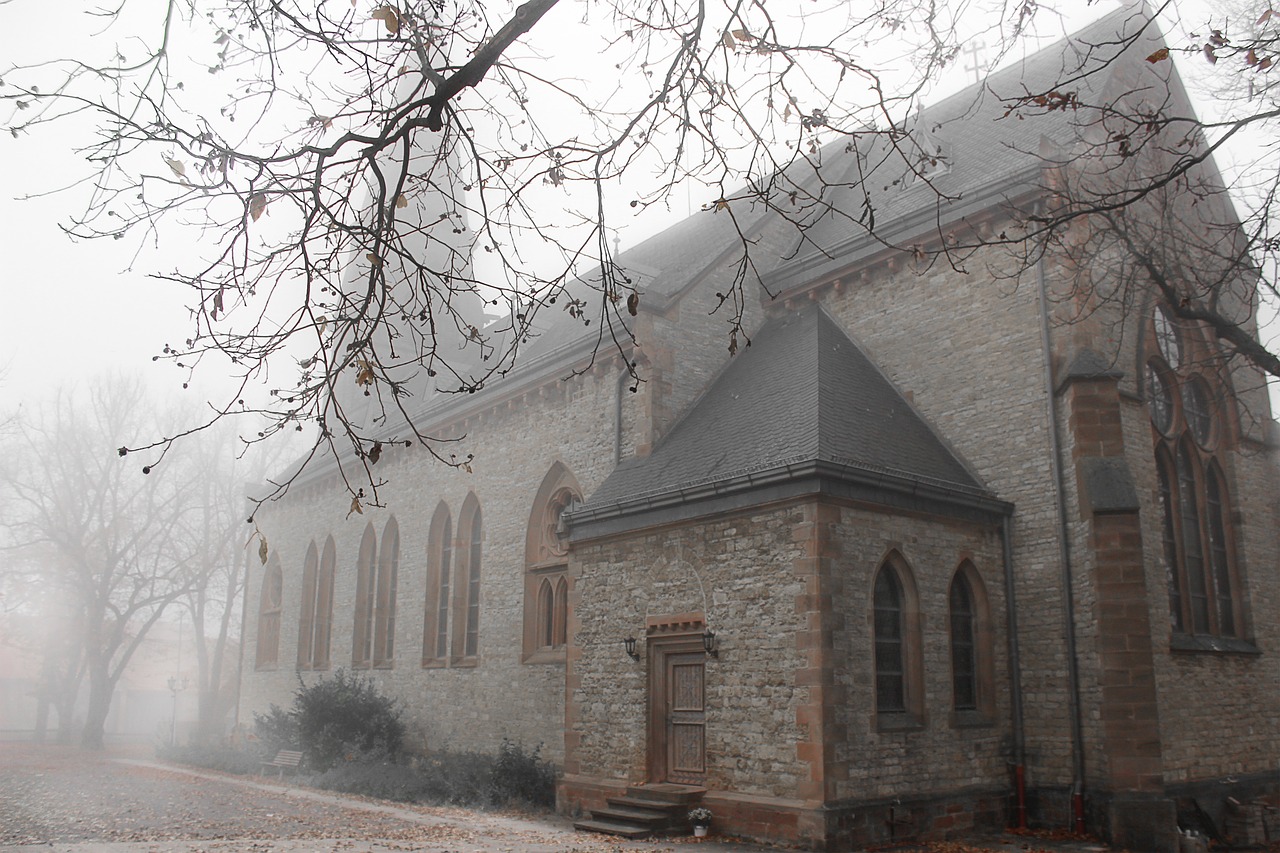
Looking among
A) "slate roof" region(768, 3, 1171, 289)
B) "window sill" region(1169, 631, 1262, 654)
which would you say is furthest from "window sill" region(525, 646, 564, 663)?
"window sill" region(1169, 631, 1262, 654)

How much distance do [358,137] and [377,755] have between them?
19.1 m

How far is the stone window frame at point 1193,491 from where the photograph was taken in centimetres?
1511

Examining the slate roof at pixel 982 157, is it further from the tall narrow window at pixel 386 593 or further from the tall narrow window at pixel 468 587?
the tall narrow window at pixel 386 593

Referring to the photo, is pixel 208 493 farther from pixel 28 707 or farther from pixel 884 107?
pixel 884 107

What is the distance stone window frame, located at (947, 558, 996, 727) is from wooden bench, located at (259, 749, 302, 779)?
53.0ft

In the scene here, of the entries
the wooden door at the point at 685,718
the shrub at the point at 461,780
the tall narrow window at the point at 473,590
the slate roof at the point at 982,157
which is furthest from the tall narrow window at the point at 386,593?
the wooden door at the point at 685,718

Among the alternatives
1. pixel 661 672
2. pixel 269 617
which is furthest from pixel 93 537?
pixel 661 672

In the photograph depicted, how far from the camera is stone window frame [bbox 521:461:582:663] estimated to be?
64.6ft

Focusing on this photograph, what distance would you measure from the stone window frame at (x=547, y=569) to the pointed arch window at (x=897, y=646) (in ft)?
24.5

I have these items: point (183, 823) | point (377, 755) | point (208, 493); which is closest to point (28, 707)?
point (208, 493)

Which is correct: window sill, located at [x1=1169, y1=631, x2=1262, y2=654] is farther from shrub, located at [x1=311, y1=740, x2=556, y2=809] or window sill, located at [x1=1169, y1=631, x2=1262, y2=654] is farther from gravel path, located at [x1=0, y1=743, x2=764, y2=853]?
shrub, located at [x1=311, y1=740, x2=556, y2=809]

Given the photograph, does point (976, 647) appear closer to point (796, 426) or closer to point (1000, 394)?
point (1000, 394)

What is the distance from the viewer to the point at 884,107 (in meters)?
6.36

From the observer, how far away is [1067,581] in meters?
13.8
